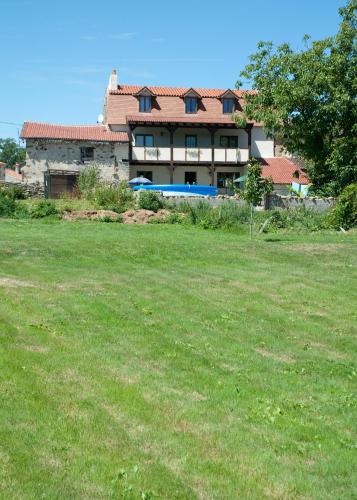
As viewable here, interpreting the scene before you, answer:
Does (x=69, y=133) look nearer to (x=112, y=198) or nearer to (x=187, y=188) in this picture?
(x=187, y=188)

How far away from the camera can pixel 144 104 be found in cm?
5031

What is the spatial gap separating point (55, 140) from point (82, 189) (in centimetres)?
1144

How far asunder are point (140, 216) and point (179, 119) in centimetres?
2308

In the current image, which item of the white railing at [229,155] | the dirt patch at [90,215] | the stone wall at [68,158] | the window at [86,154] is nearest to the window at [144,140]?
the stone wall at [68,158]

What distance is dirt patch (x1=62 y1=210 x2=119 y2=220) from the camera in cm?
2683

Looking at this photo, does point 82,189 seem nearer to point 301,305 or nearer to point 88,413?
point 301,305

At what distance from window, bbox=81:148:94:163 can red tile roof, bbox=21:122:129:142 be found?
2.84 ft

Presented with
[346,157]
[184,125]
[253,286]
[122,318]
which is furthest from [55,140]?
[122,318]

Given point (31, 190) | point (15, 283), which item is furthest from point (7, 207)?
point (15, 283)

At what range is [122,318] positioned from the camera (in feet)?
33.6

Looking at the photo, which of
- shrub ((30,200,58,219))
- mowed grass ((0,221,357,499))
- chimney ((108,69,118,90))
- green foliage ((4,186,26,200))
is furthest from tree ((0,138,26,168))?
mowed grass ((0,221,357,499))

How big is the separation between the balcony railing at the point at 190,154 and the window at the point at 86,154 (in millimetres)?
3156

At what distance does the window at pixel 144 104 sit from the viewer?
5009cm

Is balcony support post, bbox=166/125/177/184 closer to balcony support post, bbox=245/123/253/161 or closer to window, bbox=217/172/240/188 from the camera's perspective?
window, bbox=217/172/240/188
